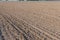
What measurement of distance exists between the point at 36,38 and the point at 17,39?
122 millimetres

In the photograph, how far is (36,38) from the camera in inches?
41.6

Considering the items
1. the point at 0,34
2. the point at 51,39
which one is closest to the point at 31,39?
the point at 51,39

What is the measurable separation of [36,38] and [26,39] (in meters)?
0.06

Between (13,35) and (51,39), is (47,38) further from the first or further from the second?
(13,35)

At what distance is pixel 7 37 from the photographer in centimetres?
105

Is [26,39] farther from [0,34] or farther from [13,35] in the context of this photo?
[0,34]

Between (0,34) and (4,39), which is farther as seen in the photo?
(0,34)

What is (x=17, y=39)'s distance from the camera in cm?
101

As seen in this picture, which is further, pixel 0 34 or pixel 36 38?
pixel 0 34

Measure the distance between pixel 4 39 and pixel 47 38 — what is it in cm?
27

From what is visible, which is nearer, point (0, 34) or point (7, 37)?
point (7, 37)

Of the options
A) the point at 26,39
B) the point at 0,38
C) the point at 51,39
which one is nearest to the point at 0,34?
the point at 0,38

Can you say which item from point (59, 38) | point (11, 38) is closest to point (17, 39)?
point (11, 38)

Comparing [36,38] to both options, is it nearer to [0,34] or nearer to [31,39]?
[31,39]
